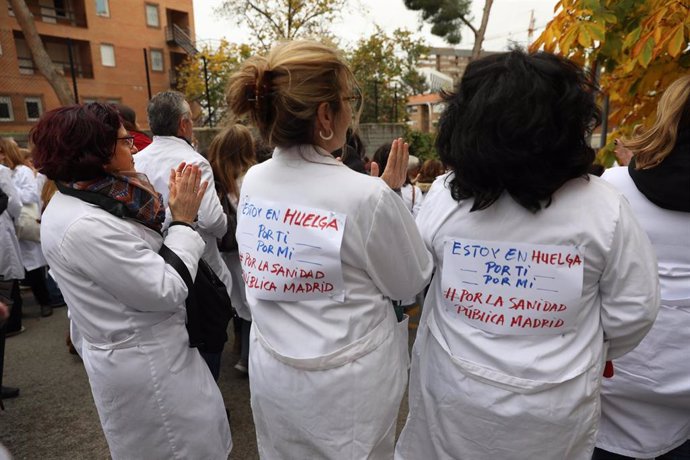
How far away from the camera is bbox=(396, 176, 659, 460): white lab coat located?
1220 mm

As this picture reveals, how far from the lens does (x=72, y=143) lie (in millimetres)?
1635

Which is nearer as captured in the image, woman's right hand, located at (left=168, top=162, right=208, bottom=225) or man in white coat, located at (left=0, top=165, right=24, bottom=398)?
woman's right hand, located at (left=168, top=162, right=208, bottom=225)

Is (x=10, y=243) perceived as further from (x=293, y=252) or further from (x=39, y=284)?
(x=293, y=252)

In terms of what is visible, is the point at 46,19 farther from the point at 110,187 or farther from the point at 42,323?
the point at 110,187

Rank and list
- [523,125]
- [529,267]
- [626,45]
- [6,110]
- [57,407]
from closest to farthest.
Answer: [523,125] → [529,267] → [626,45] → [57,407] → [6,110]

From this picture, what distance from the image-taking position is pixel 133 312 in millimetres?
1693

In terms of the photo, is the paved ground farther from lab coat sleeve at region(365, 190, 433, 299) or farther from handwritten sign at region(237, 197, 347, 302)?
lab coat sleeve at region(365, 190, 433, 299)

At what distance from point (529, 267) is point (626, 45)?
1747 millimetres

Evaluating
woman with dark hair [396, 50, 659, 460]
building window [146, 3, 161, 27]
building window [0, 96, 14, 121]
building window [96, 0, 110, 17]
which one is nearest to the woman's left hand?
woman with dark hair [396, 50, 659, 460]

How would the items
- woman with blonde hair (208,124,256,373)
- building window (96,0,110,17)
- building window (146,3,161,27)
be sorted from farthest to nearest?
building window (146,3,161,27)
building window (96,0,110,17)
woman with blonde hair (208,124,256,373)

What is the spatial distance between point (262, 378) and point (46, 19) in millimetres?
25090

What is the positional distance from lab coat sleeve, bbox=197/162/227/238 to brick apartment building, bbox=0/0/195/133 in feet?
61.1

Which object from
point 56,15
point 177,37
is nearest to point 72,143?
point 56,15

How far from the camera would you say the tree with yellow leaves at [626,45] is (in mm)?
2213
